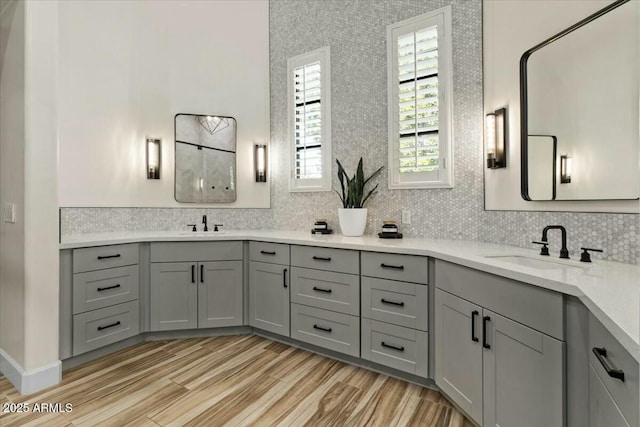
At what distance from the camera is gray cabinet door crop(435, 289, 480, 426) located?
180 centimetres

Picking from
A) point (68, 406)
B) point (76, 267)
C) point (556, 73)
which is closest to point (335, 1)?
point (556, 73)

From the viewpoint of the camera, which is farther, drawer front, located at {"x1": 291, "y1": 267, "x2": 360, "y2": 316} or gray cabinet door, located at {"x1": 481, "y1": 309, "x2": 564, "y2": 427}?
drawer front, located at {"x1": 291, "y1": 267, "x2": 360, "y2": 316}

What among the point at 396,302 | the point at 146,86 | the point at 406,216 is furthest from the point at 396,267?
the point at 146,86

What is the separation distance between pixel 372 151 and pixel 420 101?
0.59 meters

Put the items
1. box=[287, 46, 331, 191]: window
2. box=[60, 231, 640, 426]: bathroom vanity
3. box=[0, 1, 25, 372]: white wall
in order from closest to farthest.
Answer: box=[60, 231, 640, 426]: bathroom vanity
box=[0, 1, 25, 372]: white wall
box=[287, 46, 331, 191]: window

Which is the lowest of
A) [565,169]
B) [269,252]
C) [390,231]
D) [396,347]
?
[396,347]

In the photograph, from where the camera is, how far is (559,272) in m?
1.50

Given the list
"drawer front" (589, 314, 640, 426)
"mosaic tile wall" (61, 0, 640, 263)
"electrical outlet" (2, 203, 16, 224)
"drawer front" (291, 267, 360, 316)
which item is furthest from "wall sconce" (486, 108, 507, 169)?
"electrical outlet" (2, 203, 16, 224)

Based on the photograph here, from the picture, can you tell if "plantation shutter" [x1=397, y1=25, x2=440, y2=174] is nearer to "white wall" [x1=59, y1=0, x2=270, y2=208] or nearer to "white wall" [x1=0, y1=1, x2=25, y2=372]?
"white wall" [x1=59, y1=0, x2=270, y2=208]

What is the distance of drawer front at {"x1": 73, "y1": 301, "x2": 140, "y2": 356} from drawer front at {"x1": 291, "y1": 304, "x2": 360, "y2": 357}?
135 centimetres

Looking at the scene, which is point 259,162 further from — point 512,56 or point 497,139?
point 512,56

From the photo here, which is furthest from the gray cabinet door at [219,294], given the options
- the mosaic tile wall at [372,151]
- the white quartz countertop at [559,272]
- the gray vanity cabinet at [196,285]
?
the mosaic tile wall at [372,151]

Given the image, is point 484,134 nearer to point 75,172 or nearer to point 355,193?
point 355,193

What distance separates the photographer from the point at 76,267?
2557 mm
